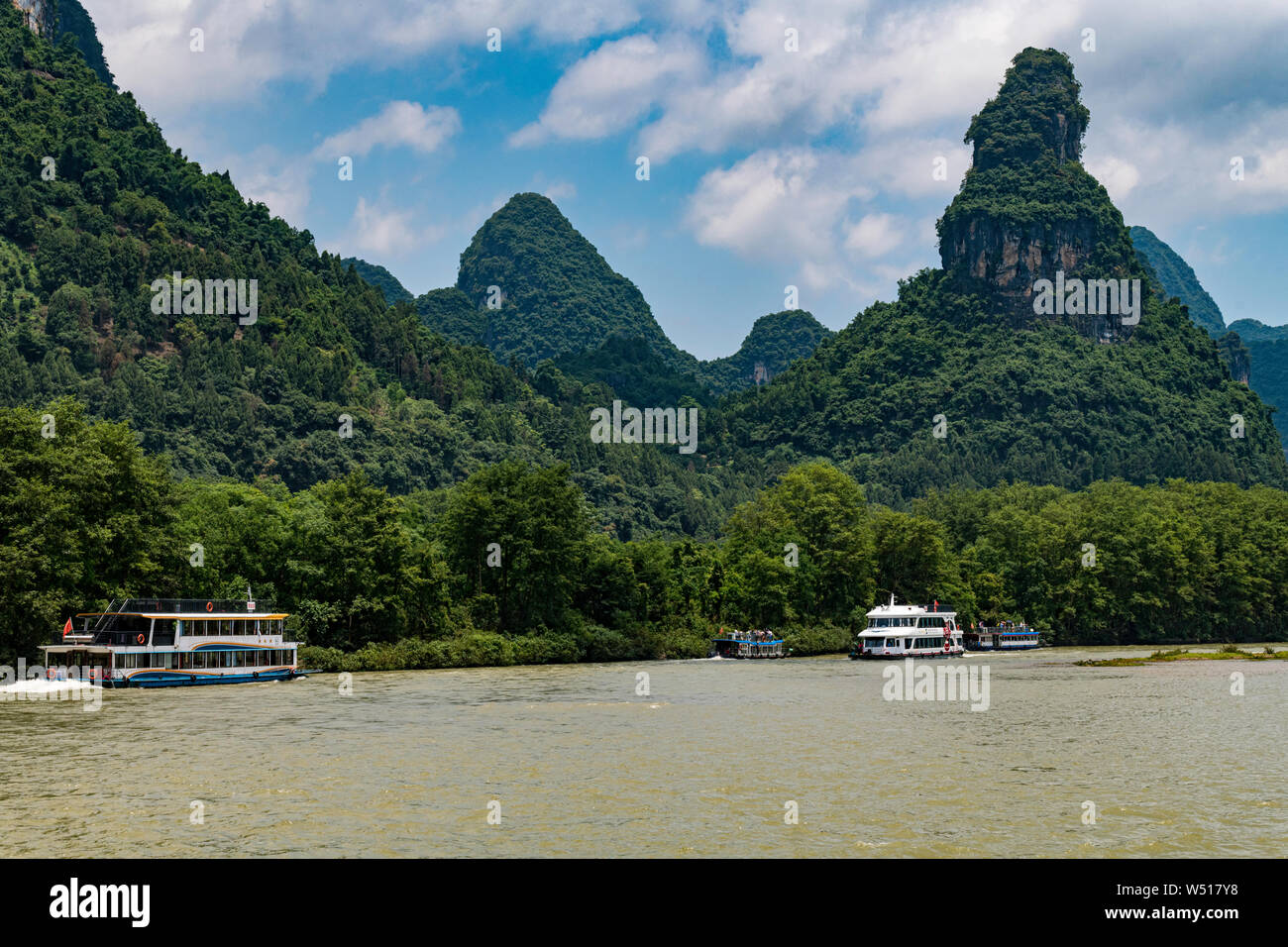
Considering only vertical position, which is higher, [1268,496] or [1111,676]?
[1268,496]

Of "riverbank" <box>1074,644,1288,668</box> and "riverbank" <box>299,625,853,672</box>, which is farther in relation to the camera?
"riverbank" <box>1074,644,1288,668</box>

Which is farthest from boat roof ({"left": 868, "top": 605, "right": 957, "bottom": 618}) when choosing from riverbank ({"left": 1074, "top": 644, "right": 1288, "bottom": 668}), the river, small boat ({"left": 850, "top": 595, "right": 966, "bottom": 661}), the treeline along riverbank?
the river

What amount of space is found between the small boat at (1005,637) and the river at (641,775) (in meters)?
59.5

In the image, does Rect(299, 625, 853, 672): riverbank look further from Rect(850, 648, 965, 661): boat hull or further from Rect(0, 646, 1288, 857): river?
Rect(0, 646, 1288, 857): river

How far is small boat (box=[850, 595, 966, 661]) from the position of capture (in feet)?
335

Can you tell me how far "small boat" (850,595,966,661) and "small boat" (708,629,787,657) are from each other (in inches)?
273

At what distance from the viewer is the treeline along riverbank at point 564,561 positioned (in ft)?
228

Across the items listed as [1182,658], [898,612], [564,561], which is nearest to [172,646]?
[564,561]

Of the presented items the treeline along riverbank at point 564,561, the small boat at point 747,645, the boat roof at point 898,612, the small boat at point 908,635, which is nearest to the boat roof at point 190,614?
the treeline along riverbank at point 564,561

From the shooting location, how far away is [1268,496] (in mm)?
158500

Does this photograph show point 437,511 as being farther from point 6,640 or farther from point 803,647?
point 6,640

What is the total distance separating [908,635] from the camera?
10231cm
